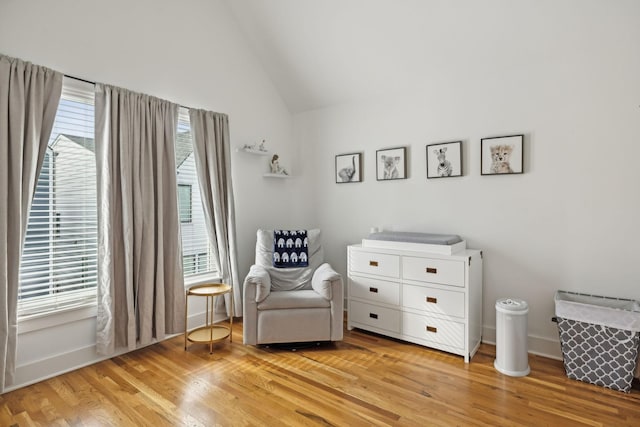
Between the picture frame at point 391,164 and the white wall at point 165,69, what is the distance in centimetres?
113

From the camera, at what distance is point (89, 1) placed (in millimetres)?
2420

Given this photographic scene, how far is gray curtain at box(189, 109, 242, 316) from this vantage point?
309cm

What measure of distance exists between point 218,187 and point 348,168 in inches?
54.0

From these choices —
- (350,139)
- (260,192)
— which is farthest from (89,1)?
(350,139)

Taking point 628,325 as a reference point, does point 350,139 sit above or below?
above

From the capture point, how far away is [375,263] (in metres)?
2.99

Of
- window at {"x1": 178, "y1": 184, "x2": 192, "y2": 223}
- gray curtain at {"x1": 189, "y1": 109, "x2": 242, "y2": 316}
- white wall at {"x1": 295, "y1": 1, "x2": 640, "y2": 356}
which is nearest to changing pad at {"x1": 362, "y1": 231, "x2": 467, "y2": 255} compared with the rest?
white wall at {"x1": 295, "y1": 1, "x2": 640, "y2": 356}

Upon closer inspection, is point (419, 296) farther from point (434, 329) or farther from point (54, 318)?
point (54, 318)

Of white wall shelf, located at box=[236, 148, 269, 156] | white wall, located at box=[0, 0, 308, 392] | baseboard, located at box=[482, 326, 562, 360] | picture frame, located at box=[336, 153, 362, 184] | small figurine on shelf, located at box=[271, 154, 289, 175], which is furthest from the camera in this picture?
small figurine on shelf, located at box=[271, 154, 289, 175]

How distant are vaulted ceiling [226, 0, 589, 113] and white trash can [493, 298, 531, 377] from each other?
6.16 ft

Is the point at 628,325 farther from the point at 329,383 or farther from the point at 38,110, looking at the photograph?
the point at 38,110

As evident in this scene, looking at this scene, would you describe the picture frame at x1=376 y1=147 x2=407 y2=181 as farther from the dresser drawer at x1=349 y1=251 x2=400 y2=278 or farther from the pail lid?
the pail lid

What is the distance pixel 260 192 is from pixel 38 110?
203cm

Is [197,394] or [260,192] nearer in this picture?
[197,394]
